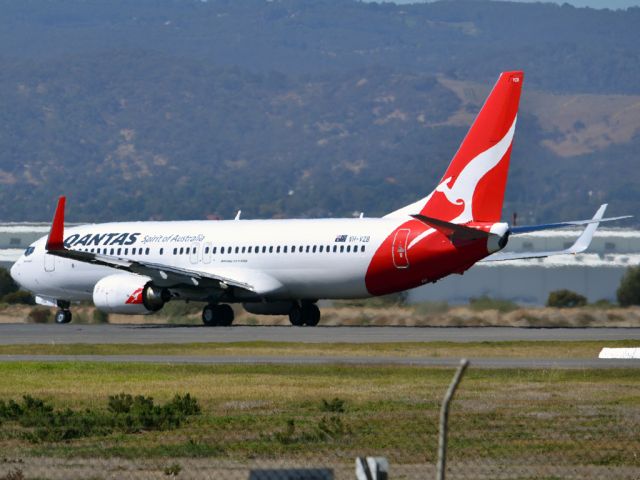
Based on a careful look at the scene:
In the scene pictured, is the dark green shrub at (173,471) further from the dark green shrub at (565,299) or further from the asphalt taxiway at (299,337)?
the dark green shrub at (565,299)

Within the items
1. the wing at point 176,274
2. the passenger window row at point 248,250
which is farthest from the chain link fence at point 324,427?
the passenger window row at point 248,250

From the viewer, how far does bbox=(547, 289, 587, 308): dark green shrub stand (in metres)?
66.8

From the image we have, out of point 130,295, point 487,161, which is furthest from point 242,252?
point 487,161

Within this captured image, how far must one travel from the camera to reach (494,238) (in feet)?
160

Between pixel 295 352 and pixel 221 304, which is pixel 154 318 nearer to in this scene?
pixel 221 304

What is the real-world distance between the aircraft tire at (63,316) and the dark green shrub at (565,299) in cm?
2022

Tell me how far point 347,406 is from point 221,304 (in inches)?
1216

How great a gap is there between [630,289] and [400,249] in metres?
17.5

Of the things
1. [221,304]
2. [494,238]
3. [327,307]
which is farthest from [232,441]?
[327,307]

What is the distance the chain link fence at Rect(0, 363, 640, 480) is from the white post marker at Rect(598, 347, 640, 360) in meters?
5.10

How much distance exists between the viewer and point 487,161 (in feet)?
164

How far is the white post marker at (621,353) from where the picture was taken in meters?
37.4

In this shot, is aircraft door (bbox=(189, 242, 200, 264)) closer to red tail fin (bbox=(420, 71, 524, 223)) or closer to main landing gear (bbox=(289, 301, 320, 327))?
main landing gear (bbox=(289, 301, 320, 327))

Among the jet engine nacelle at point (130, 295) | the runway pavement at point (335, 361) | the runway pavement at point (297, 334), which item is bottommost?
the runway pavement at point (335, 361)
